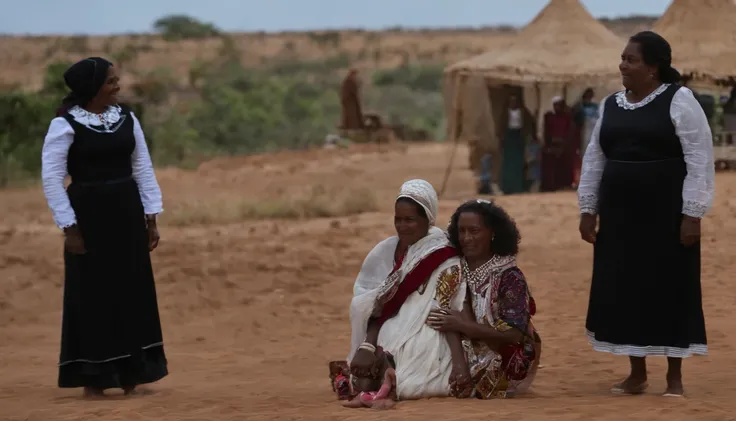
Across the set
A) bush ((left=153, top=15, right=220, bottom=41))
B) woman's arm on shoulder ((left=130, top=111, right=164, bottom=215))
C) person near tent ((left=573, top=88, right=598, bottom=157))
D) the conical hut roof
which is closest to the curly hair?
woman's arm on shoulder ((left=130, top=111, right=164, bottom=215))

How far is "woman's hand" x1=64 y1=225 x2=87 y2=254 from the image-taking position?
21.7ft

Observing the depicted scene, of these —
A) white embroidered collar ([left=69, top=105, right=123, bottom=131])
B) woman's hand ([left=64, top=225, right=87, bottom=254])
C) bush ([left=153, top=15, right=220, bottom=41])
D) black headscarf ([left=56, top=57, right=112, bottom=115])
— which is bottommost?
woman's hand ([left=64, top=225, right=87, bottom=254])

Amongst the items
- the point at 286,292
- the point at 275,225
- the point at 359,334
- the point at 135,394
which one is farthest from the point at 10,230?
the point at 359,334

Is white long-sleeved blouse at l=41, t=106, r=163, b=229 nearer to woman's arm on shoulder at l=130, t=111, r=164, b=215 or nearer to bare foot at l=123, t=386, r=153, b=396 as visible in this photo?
woman's arm on shoulder at l=130, t=111, r=164, b=215

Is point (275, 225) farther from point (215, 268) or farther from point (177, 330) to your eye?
point (177, 330)

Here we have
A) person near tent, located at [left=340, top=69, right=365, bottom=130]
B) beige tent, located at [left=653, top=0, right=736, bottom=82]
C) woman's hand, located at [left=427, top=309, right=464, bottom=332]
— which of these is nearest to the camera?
woman's hand, located at [left=427, top=309, right=464, bottom=332]

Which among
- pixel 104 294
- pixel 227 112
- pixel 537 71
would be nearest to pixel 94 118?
pixel 104 294

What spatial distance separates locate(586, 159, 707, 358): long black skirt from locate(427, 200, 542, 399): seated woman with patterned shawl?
0.48 m

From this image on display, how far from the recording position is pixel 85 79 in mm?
6656

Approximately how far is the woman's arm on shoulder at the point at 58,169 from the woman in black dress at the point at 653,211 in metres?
2.61

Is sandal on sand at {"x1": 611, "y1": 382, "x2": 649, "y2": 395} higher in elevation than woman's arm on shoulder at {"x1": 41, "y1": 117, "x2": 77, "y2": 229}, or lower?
lower

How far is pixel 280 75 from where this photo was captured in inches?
2087

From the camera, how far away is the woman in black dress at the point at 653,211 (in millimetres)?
6082

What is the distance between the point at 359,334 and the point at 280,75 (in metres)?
47.4
